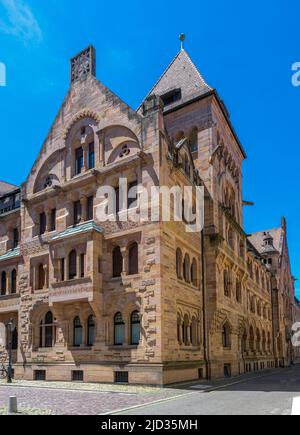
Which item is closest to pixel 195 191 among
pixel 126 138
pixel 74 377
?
pixel 126 138

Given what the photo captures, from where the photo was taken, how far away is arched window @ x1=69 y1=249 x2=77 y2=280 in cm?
2787

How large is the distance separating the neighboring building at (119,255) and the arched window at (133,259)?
0.24 feet

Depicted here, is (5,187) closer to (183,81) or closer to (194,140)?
(194,140)

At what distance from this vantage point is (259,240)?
70.4m

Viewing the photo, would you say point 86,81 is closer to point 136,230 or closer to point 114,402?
point 136,230

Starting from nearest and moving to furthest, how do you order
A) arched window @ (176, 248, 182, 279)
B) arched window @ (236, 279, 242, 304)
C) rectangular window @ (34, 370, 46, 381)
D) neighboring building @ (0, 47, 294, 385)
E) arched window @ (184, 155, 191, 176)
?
neighboring building @ (0, 47, 294, 385)
arched window @ (176, 248, 182, 279)
rectangular window @ (34, 370, 46, 381)
arched window @ (184, 155, 191, 176)
arched window @ (236, 279, 242, 304)

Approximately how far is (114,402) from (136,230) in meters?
10.7

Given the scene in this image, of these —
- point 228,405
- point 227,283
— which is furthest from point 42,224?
point 228,405

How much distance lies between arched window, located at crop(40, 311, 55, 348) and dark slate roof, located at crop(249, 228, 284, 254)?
4295cm

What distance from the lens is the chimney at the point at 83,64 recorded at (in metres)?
31.4

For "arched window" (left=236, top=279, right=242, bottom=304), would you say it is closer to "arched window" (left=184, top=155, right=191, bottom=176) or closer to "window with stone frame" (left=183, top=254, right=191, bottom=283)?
"window with stone frame" (left=183, top=254, right=191, bottom=283)

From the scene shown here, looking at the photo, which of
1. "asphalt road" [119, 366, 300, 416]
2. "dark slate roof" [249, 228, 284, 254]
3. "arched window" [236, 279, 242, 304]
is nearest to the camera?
"asphalt road" [119, 366, 300, 416]

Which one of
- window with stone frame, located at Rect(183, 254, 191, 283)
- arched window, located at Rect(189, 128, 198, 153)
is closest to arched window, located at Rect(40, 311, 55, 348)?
window with stone frame, located at Rect(183, 254, 191, 283)

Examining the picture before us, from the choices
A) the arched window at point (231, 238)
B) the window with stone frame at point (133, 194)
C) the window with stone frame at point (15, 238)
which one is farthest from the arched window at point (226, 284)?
the window with stone frame at point (15, 238)
